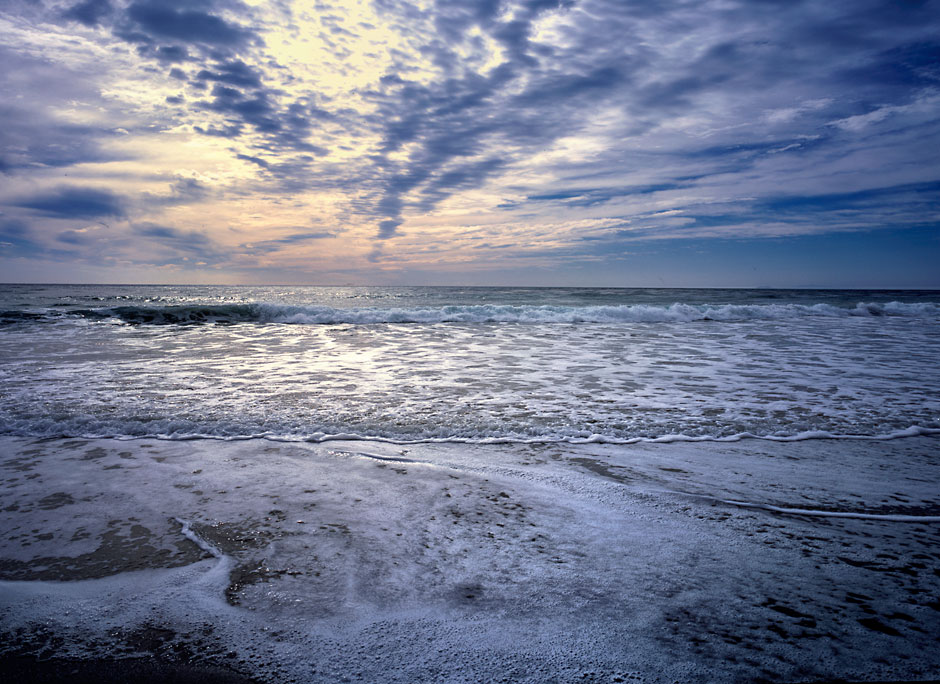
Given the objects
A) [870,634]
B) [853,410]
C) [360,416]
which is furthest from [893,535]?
[360,416]

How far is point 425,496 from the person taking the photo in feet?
8.92

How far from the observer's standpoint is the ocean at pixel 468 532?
4.96 feet

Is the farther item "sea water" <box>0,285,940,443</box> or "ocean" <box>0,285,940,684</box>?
"sea water" <box>0,285,940,443</box>

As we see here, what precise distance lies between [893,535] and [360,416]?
3668 millimetres

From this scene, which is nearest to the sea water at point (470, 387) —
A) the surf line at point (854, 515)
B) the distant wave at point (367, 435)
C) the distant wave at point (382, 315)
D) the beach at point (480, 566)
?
the distant wave at point (367, 435)

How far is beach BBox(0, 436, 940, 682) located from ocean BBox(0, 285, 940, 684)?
0.04 ft

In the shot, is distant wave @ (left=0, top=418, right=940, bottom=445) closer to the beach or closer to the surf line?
the beach

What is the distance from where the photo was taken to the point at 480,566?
1.98 meters

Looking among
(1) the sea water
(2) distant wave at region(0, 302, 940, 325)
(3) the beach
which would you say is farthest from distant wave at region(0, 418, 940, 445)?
(2) distant wave at region(0, 302, 940, 325)

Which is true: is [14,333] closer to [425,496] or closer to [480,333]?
[480,333]

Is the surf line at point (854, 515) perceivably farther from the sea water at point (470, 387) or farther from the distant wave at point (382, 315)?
the distant wave at point (382, 315)

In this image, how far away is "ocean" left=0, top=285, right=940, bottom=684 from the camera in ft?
4.96

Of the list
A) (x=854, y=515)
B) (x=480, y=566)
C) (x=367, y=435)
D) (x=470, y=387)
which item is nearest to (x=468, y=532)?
(x=480, y=566)

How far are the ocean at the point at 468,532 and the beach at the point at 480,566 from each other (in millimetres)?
11
